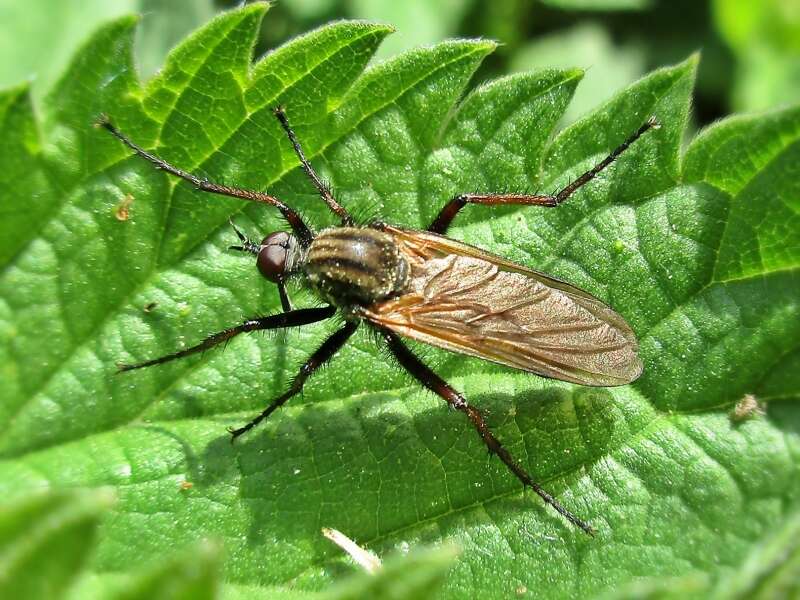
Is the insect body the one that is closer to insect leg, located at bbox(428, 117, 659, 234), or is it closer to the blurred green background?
insect leg, located at bbox(428, 117, 659, 234)

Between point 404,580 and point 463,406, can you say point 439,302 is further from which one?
point 404,580

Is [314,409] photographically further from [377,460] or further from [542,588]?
[542,588]

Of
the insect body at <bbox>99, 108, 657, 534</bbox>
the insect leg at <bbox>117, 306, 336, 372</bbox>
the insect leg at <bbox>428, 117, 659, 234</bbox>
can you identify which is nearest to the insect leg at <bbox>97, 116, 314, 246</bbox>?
the insect body at <bbox>99, 108, 657, 534</bbox>

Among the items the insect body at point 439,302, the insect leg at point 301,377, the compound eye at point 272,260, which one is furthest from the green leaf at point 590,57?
the insect leg at point 301,377

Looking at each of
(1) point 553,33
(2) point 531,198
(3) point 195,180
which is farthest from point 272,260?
(1) point 553,33

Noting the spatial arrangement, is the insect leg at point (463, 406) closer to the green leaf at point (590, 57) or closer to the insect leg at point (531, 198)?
the insect leg at point (531, 198)
